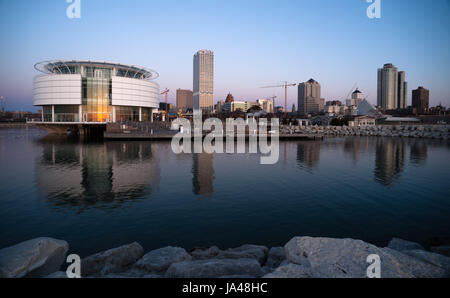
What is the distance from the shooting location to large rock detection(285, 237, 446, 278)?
239 inches

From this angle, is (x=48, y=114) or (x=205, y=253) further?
(x=48, y=114)

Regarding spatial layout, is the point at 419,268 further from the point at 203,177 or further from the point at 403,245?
the point at 203,177

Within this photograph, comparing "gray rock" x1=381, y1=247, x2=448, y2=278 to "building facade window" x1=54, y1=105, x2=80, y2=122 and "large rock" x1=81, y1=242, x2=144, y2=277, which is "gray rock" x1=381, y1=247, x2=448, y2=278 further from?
"building facade window" x1=54, y1=105, x2=80, y2=122

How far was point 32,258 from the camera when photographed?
623 cm

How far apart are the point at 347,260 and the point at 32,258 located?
23.5 ft

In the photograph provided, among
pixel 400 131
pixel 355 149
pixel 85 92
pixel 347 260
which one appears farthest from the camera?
pixel 400 131

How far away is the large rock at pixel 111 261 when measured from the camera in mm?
7203

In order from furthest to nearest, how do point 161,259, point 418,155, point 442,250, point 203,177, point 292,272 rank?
point 418,155 → point 203,177 → point 442,250 → point 161,259 → point 292,272

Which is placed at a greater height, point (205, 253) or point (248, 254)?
point (248, 254)

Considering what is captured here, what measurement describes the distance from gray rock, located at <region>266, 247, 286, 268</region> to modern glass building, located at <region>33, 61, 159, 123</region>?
219 ft

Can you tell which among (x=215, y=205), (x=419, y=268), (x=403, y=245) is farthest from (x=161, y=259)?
(x=403, y=245)

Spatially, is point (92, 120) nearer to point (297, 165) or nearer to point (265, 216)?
point (297, 165)

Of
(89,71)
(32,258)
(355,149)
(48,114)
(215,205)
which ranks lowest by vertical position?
(215,205)
